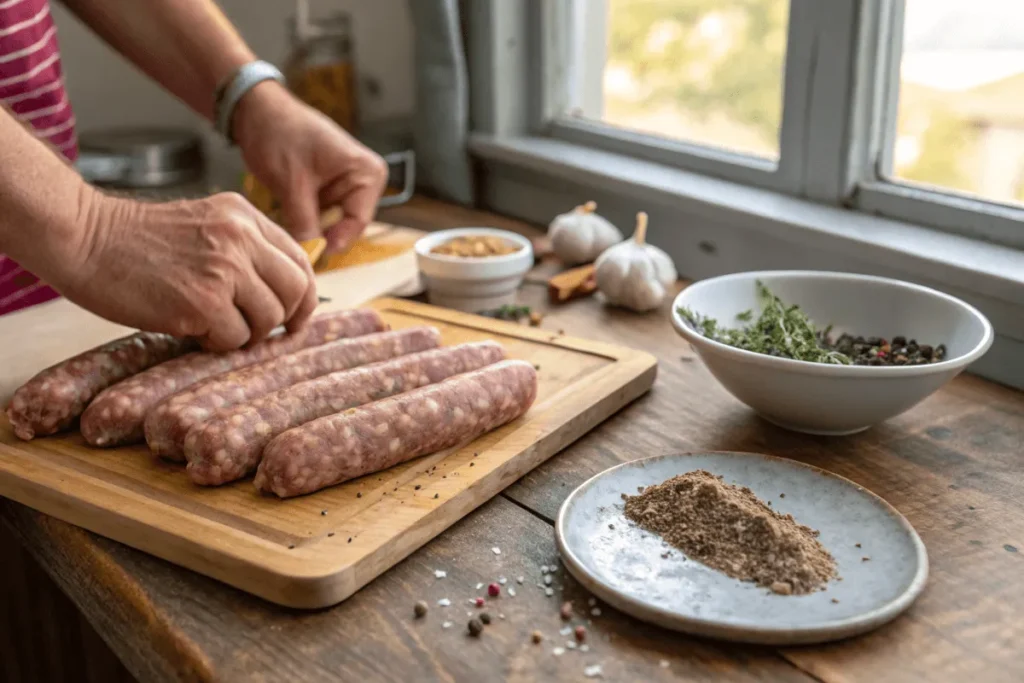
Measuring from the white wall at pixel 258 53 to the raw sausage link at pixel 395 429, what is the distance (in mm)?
1708

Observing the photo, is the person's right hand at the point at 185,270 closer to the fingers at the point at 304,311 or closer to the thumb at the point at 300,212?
the fingers at the point at 304,311

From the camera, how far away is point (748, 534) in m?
0.96

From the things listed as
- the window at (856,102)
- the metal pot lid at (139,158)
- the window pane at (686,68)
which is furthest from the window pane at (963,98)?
the metal pot lid at (139,158)

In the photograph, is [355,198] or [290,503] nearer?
[290,503]

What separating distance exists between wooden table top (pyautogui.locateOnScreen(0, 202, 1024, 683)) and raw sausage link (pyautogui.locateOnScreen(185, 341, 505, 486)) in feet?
0.42

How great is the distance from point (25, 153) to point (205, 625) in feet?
2.20

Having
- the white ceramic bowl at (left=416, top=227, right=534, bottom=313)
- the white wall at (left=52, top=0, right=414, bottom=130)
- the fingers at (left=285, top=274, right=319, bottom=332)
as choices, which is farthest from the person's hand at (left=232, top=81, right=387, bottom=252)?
the white wall at (left=52, top=0, right=414, bottom=130)

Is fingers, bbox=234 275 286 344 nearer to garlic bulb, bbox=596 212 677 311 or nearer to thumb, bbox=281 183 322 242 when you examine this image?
thumb, bbox=281 183 322 242

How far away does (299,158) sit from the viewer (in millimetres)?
1771

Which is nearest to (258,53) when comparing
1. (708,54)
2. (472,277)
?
(708,54)

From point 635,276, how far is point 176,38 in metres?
0.94

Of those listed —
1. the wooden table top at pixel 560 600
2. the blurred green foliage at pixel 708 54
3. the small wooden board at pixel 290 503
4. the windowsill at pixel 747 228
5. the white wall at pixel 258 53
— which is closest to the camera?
the wooden table top at pixel 560 600

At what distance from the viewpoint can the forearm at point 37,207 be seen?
120cm

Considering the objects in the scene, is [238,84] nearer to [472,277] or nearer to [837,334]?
[472,277]
